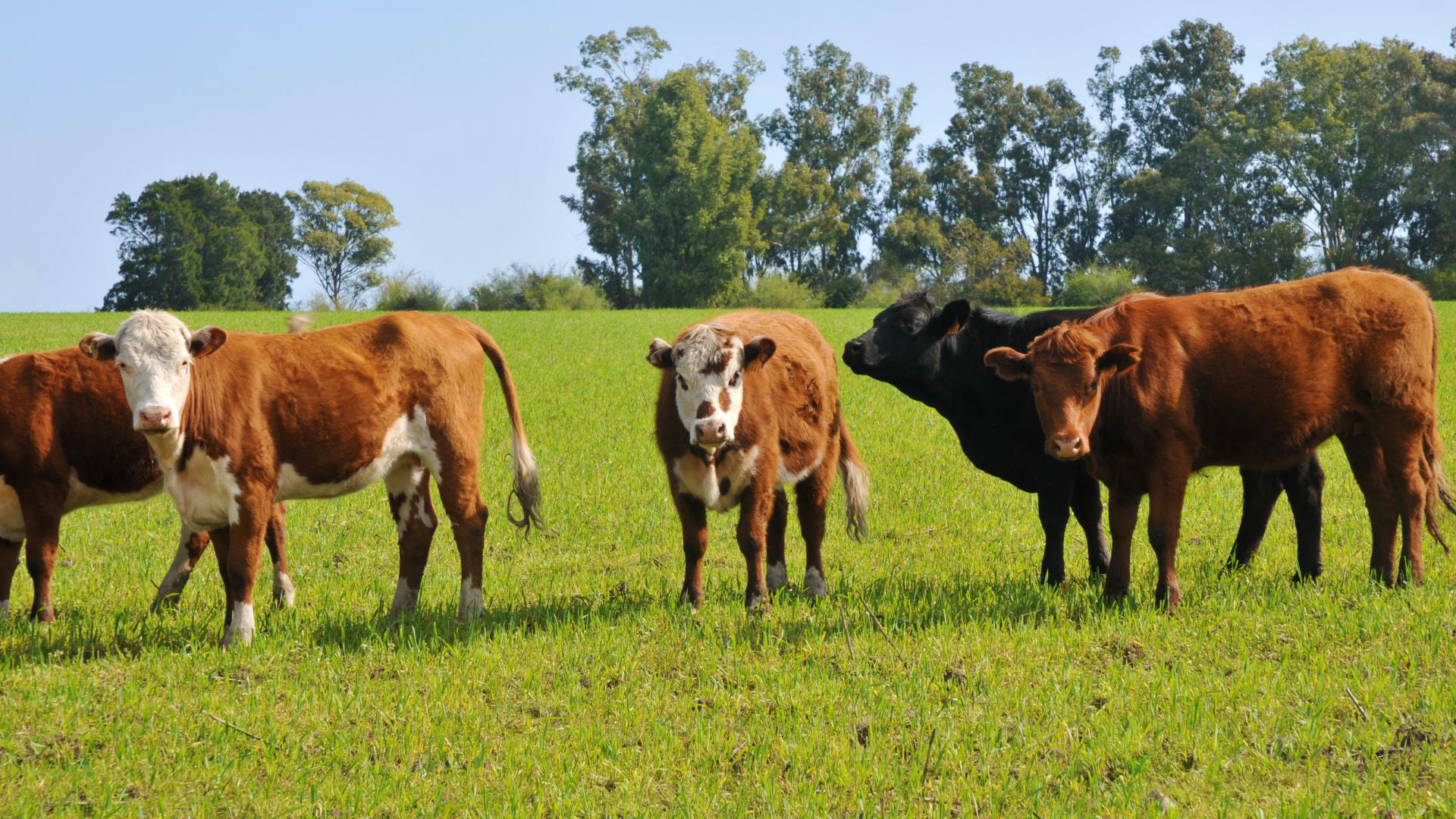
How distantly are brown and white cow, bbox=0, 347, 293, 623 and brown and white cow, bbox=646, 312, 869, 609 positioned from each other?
294cm

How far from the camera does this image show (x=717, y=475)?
7707mm

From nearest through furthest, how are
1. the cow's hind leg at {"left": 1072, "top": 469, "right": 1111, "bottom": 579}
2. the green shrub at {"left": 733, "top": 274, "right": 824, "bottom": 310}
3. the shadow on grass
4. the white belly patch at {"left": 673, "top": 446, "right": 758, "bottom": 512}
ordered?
the shadow on grass → the white belly patch at {"left": 673, "top": 446, "right": 758, "bottom": 512} → the cow's hind leg at {"left": 1072, "top": 469, "right": 1111, "bottom": 579} → the green shrub at {"left": 733, "top": 274, "right": 824, "bottom": 310}

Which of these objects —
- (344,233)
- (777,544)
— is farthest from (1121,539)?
(344,233)

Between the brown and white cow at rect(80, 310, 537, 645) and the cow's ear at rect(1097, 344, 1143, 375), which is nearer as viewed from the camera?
the brown and white cow at rect(80, 310, 537, 645)

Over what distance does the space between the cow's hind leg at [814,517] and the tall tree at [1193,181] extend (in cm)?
5635

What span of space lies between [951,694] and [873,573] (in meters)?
3.57

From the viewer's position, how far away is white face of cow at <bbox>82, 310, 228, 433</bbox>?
6516mm

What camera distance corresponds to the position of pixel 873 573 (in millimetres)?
9578

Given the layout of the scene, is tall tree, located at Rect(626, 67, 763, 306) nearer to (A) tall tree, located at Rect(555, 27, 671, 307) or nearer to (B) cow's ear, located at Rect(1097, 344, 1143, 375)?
(A) tall tree, located at Rect(555, 27, 671, 307)

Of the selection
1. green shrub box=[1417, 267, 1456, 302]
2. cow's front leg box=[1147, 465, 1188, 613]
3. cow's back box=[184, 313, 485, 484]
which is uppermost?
green shrub box=[1417, 267, 1456, 302]

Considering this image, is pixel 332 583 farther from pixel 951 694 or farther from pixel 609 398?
pixel 609 398

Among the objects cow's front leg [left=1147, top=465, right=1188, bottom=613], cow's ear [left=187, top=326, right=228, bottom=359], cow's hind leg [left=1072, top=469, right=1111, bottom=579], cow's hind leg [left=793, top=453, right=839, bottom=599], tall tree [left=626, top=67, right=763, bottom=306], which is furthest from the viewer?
tall tree [left=626, top=67, right=763, bottom=306]

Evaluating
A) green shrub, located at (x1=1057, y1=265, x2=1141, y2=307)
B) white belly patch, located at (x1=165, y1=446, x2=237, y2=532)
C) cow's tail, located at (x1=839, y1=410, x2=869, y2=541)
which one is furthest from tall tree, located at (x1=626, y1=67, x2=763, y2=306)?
white belly patch, located at (x1=165, y1=446, x2=237, y2=532)

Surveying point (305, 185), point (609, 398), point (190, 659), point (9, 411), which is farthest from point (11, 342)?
point (305, 185)
